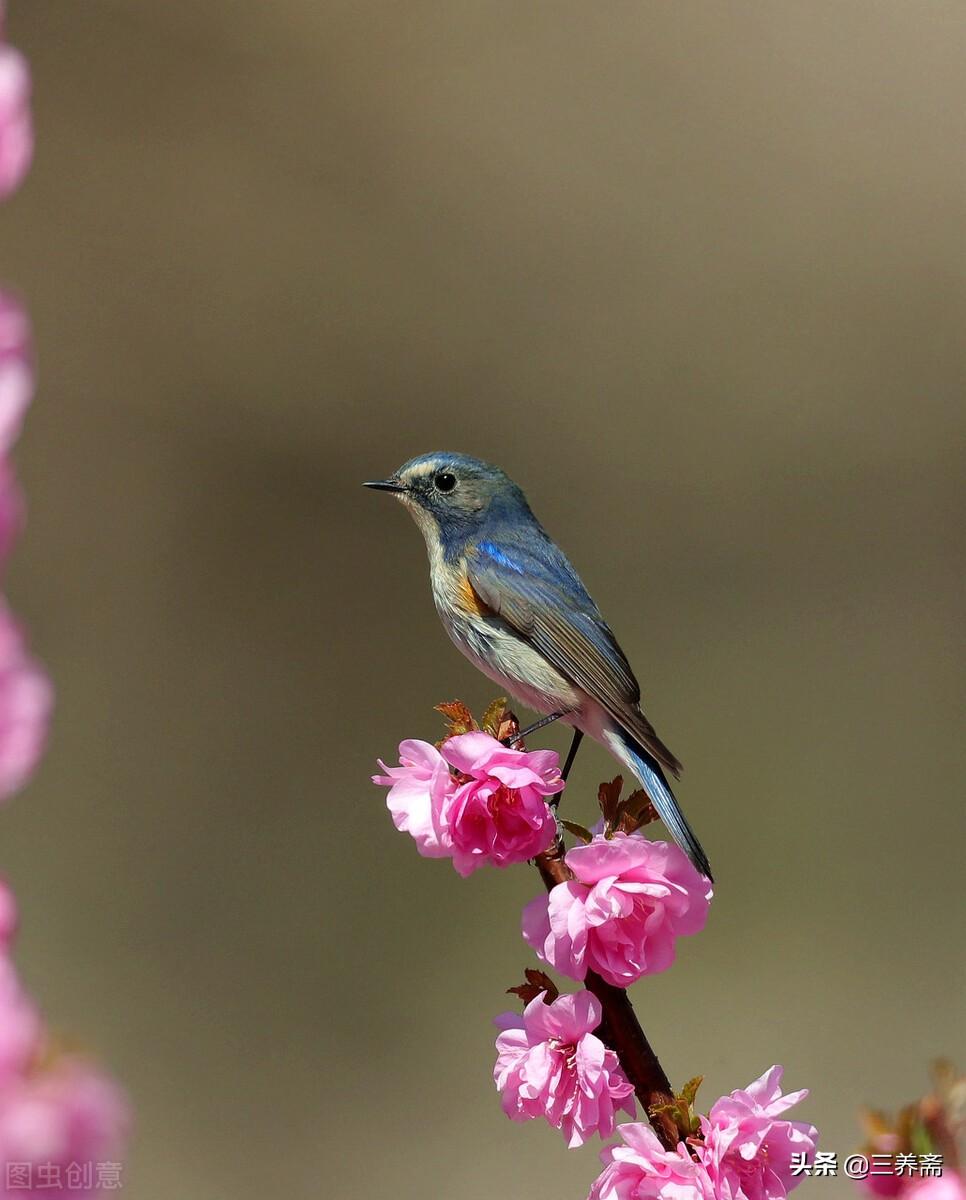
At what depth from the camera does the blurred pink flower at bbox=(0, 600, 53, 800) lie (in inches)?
12.2

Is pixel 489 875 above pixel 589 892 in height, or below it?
below

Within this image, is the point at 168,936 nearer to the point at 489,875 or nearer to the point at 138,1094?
the point at 138,1094

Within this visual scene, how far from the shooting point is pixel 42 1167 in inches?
12.6

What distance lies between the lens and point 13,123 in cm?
35

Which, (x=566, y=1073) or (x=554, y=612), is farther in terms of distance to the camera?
(x=554, y=612)

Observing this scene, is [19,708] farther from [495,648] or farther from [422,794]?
[495,648]

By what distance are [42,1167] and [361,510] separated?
4074 mm

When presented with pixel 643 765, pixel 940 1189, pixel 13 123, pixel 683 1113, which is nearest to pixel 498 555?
pixel 643 765

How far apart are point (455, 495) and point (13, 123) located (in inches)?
56.0

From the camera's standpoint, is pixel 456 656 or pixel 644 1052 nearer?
pixel 644 1052

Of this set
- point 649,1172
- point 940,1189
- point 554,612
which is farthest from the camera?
point 554,612

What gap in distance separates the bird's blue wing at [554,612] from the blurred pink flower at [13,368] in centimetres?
122

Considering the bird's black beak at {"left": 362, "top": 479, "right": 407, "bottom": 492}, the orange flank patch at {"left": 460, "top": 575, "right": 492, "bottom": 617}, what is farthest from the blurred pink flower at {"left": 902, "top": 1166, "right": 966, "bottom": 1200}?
the bird's black beak at {"left": 362, "top": 479, "right": 407, "bottom": 492}

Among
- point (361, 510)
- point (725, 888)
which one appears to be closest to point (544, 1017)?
point (725, 888)
